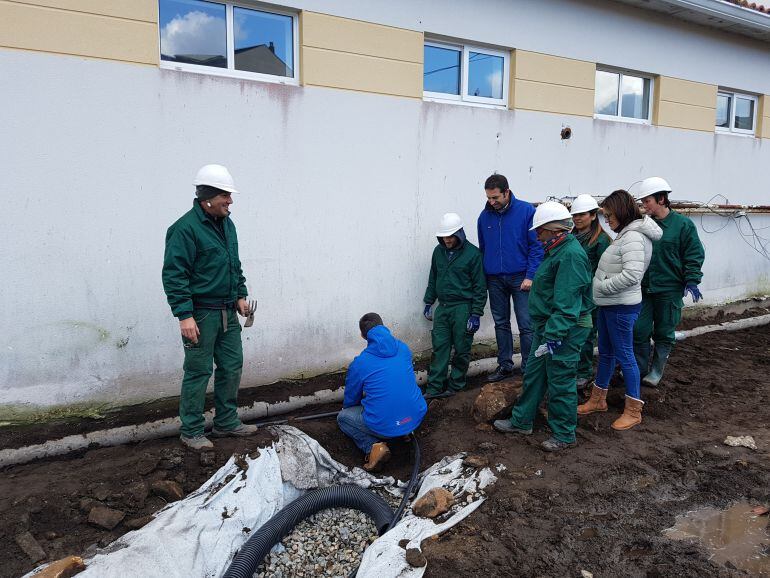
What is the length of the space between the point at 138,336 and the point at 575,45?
581cm

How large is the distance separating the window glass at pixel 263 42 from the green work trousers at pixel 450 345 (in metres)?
2.69

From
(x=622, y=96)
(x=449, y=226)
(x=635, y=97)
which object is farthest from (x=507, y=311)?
(x=635, y=97)

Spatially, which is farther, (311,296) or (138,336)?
(311,296)

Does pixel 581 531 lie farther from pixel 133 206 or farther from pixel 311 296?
pixel 133 206

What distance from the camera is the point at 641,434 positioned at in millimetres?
4375

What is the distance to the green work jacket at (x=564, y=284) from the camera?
378cm

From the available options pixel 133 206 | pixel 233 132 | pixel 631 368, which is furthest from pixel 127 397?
pixel 631 368

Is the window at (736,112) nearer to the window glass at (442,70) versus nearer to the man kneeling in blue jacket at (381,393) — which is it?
the window glass at (442,70)

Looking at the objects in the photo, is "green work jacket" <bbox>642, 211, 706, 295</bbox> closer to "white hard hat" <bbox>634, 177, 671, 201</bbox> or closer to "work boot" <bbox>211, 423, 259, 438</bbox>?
"white hard hat" <bbox>634, 177, 671, 201</bbox>

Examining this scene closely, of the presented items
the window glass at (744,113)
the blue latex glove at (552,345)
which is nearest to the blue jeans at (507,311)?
the blue latex glove at (552,345)

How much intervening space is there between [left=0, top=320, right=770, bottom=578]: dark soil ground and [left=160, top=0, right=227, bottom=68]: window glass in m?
3.15

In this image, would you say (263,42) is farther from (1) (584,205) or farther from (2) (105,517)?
(2) (105,517)

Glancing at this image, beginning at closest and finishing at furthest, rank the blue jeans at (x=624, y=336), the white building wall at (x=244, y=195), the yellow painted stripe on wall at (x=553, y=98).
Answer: the white building wall at (x=244, y=195), the blue jeans at (x=624, y=336), the yellow painted stripe on wall at (x=553, y=98)

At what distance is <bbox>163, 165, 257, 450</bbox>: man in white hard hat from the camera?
3680 mm
